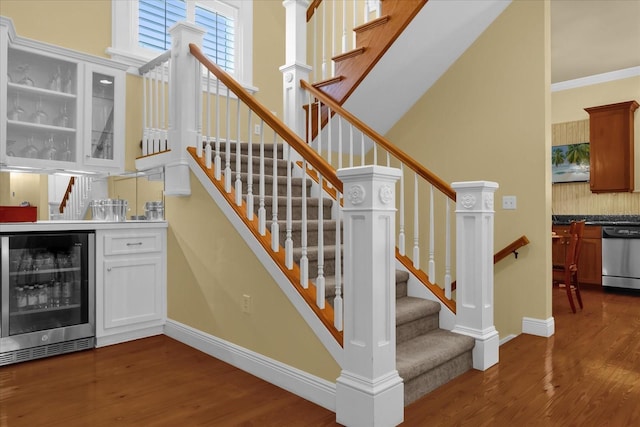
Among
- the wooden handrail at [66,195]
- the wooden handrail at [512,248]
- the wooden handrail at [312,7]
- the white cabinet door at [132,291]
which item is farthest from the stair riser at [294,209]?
the wooden handrail at [312,7]

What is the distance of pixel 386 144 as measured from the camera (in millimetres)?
3326

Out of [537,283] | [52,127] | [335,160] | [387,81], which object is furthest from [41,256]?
[537,283]

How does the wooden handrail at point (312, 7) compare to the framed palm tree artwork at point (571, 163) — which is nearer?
the wooden handrail at point (312, 7)

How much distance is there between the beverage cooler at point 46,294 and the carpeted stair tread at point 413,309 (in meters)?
2.14

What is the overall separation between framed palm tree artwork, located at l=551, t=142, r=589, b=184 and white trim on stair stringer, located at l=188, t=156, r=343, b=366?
5502 millimetres

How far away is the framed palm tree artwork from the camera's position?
6.20 meters

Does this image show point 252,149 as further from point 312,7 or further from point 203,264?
point 312,7

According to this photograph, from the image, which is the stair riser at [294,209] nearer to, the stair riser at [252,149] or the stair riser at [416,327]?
the stair riser at [252,149]

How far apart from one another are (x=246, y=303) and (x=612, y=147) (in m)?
5.64

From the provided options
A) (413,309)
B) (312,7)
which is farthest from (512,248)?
(312,7)

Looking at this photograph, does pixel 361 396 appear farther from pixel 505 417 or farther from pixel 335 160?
pixel 335 160

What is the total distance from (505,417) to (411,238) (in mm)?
2409

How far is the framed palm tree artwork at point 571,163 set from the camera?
6.20m

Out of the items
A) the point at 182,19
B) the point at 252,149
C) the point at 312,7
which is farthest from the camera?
the point at 182,19
